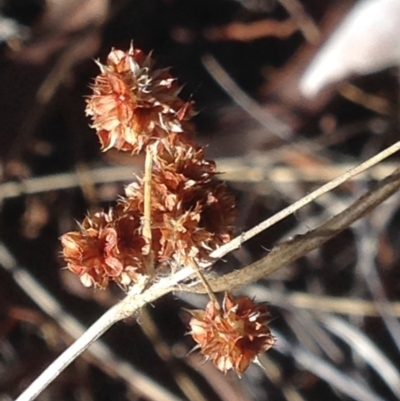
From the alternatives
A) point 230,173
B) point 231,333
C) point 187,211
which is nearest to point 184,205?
point 187,211

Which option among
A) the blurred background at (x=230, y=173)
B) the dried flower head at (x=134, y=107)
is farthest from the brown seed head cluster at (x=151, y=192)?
the blurred background at (x=230, y=173)

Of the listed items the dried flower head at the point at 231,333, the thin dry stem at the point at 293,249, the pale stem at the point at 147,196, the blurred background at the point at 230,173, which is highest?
the blurred background at the point at 230,173

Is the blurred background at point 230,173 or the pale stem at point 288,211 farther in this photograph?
the blurred background at point 230,173

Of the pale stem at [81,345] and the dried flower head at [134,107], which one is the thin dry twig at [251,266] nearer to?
the pale stem at [81,345]

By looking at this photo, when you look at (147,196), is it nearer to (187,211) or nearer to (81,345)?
(187,211)

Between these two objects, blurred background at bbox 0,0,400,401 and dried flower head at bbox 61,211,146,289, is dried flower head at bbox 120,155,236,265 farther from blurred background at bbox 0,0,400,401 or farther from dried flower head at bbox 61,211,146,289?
blurred background at bbox 0,0,400,401

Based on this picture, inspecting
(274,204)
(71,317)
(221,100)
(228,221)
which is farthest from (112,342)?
(228,221)
